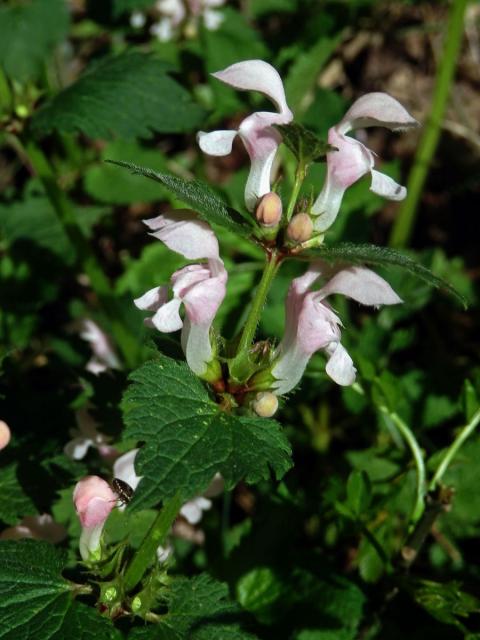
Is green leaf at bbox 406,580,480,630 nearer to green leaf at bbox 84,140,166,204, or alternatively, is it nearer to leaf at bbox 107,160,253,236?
leaf at bbox 107,160,253,236

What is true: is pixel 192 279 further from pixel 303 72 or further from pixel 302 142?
pixel 303 72

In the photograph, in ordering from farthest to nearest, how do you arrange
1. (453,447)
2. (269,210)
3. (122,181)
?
(122,181) → (453,447) → (269,210)

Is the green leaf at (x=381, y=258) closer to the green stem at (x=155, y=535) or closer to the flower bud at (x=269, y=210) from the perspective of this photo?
the flower bud at (x=269, y=210)

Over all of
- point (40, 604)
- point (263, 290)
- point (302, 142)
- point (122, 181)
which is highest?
point (302, 142)

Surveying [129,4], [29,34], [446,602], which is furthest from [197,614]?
[129,4]

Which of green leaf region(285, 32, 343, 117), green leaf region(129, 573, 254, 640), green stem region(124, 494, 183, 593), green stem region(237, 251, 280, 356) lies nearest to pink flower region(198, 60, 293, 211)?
green stem region(237, 251, 280, 356)

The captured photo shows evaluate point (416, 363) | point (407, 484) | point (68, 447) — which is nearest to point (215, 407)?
point (68, 447)
